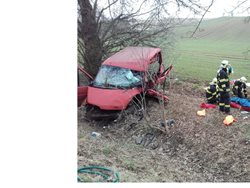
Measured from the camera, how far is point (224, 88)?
27.9 feet

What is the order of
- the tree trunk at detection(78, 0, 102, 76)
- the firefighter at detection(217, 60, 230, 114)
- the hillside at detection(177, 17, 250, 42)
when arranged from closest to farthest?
the firefighter at detection(217, 60, 230, 114) < the tree trunk at detection(78, 0, 102, 76) < the hillside at detection(177, 17, 250, 42)

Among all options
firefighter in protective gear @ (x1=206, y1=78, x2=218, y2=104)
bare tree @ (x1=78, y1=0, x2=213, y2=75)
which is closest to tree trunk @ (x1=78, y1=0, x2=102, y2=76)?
bare tree @ (x1=78, y1=0, x2=213, y2=75)

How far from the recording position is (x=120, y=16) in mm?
12672

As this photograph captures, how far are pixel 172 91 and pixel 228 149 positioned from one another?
5183 mm

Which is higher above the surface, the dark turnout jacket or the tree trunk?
the tree trunk

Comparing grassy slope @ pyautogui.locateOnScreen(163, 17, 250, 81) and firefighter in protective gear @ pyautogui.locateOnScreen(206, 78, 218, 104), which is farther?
grassy slope @ pyautogui.locateOnScreen(163, 17, 250, 81)

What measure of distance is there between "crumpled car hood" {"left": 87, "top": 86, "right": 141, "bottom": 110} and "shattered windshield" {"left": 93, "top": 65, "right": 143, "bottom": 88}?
0.24 metres

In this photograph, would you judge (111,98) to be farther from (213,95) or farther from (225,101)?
(213,95)

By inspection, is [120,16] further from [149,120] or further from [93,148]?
[93,148]

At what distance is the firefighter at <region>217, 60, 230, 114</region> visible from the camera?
8477mm

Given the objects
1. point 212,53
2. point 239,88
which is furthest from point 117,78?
point 212,53

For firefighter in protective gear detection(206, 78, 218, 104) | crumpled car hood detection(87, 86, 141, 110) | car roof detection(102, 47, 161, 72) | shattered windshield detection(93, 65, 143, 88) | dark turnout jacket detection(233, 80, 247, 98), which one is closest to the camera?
crumpled car hood detection(87, 86, 141, 110)

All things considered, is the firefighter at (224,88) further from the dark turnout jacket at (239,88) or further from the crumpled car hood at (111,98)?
the crumpled car hood at (111,98)

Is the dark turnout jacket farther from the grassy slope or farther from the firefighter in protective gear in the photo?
the grassy slope
